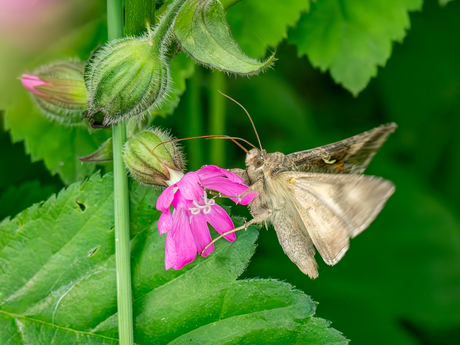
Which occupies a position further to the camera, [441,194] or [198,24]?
[441,194]

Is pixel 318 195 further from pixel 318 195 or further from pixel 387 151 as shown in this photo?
pixel 387 151

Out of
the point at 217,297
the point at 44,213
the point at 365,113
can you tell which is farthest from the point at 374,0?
the point at 44,213

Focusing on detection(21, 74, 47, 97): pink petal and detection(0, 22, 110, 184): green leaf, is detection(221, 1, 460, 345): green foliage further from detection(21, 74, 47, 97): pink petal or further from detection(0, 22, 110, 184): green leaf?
detection(21, 74, 47, 97): pink petal

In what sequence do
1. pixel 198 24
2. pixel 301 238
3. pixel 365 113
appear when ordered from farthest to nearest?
pixel 365 113 < pixel 301 238 < pixel 198 24

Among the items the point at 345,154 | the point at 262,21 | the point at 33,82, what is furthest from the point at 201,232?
the point at 262,21

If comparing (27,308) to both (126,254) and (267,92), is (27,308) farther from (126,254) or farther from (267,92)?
(267,92)

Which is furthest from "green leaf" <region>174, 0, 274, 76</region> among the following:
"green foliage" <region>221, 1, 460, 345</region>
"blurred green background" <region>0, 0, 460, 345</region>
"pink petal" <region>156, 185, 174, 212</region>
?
"green foliage" <region>221, 1, 460, 345</region>

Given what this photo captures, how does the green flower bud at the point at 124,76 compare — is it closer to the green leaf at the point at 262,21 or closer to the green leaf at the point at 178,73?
the green leaf at the point at 178,73
